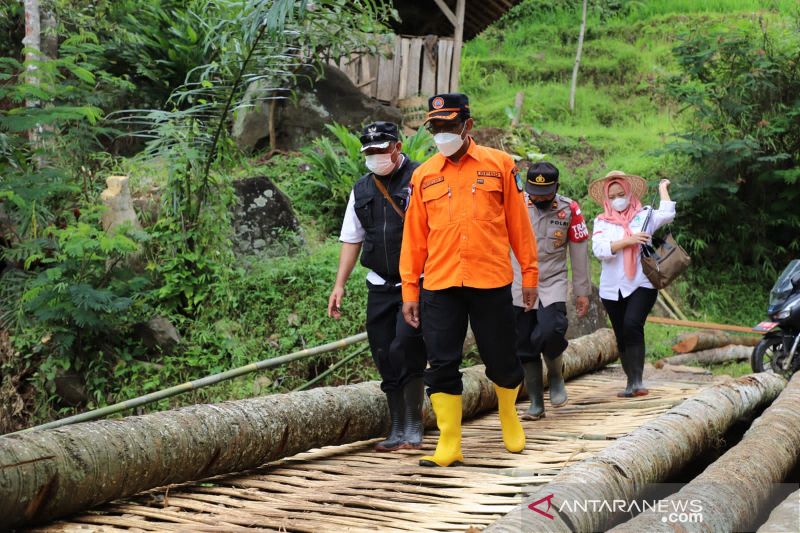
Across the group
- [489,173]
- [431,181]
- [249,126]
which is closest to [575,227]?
[489,173]

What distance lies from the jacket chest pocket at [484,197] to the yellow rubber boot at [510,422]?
98 centimetres

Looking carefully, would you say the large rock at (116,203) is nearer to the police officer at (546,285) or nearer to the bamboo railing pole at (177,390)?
the bamboo railing pole at (177,390)

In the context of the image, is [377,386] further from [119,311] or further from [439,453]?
[119,311]

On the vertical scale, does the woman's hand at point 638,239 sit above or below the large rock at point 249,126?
below

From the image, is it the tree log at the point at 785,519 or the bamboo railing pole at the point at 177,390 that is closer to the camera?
the tree log at the point at 785,519

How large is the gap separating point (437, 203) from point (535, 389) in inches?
78.7

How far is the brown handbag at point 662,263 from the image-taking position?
630 cm

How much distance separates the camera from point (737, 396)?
565cm

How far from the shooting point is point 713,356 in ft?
33.4

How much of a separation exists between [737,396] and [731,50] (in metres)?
9.63

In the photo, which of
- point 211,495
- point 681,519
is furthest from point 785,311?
point 211,495

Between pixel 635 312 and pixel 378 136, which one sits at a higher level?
pixel 378 136

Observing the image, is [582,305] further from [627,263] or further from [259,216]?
[259,216]

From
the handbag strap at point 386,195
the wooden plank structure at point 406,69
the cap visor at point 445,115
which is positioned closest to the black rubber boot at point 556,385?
the handbag strap at point 386,195
